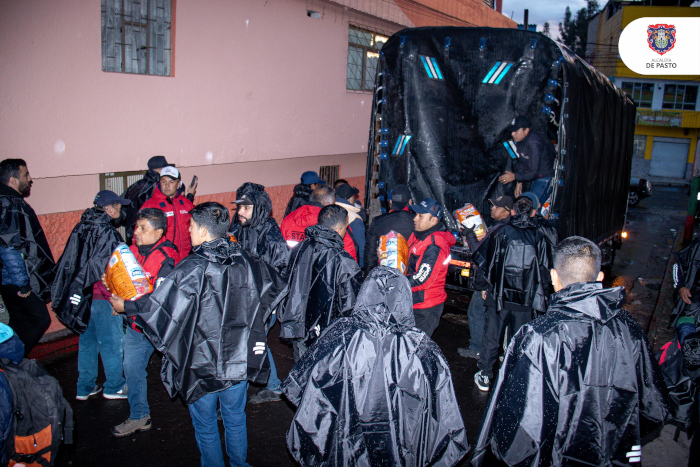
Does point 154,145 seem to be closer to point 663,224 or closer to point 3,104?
point 3,104

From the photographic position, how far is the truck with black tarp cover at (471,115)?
608 centimetres

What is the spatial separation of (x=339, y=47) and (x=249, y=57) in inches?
109

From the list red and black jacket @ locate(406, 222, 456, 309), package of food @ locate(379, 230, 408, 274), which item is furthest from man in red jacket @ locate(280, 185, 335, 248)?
red and black jacket @ locate(406, 222, 456, 309)

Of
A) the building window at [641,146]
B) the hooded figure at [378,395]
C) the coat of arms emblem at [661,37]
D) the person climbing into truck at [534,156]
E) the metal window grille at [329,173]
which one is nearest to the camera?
the hooded figure at [378,395]

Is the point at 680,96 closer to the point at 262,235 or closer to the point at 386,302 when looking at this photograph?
the point at 262,235

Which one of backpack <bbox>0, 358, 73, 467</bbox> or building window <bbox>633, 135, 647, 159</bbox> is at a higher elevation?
building window <bbox>633, 135, 647, 159</bbox>

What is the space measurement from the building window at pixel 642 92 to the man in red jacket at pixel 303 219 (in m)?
34.3

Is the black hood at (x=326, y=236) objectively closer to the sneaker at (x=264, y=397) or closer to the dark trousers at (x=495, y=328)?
the sneaker at (x=264, y=397)

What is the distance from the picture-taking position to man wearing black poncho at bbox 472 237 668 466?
2.61 m

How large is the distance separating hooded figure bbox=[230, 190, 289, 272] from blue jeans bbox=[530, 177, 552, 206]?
3.34m

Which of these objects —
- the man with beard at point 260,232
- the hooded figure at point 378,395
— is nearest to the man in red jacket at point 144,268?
the man with beard at point 260,232

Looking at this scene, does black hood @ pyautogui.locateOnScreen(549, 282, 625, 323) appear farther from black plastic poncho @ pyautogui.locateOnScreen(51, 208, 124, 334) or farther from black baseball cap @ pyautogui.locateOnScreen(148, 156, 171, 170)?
black baseball cap @ pyautogui.locateOnScreen(148, 156, 171, 170)

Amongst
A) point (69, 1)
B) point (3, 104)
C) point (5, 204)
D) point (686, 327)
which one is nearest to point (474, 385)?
point (686, 327)

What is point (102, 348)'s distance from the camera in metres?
4.48
